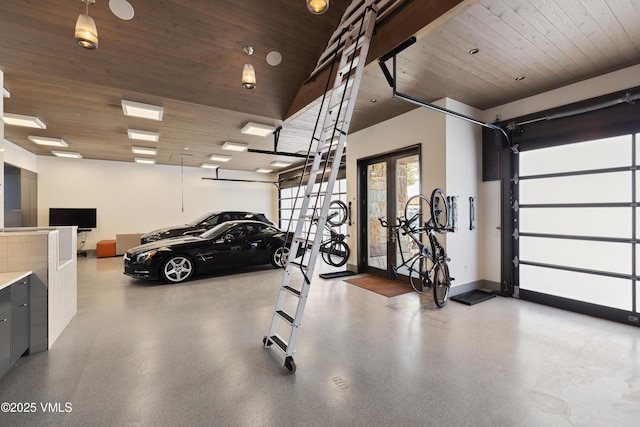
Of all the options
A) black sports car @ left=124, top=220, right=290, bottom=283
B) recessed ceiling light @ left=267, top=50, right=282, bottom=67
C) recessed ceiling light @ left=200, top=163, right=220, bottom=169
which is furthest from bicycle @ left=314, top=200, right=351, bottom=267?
recessed ceiling light @ left=200, top=163, right=220, bottom=169

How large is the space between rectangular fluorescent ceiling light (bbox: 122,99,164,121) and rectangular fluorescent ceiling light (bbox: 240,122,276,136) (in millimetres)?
1479

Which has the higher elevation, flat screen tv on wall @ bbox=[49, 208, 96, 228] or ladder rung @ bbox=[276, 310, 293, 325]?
flat screen tv on wall @ bbox=[49, 208, 96, 228]

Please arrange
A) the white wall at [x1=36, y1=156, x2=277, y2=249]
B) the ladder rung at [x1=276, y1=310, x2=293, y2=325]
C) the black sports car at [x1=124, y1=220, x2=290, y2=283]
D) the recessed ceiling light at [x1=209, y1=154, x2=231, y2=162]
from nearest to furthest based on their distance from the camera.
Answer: the ladder rung at [x1=276, y1=310, x2=293, y2=325] < the black sports car at [x1=124, y1=220, x2=290, y2=283] < the recessed ceiling light at [x1=209, y1=154, x2=231, y2=162] < the white wall at [x1=36, y1=156, x2=277, y2=249]

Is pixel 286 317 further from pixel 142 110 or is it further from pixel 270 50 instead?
pixel 142 110

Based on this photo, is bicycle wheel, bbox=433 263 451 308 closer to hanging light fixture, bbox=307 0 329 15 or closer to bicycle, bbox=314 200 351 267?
bicycle, bbox=314 200 351 267

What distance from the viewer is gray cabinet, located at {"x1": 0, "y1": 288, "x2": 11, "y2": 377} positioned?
2146mm

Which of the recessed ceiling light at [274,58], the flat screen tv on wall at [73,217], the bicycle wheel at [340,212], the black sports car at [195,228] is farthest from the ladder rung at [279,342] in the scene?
the flat screen tv on wall at [73,217]

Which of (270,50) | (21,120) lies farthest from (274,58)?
(21,120)

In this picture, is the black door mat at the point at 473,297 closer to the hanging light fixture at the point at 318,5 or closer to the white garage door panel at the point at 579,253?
the white garage door panel at the point at 579,253

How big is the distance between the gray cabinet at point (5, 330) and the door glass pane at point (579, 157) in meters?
6.32

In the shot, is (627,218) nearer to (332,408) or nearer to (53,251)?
(332,408)

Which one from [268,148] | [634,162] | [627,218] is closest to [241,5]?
[268,148]

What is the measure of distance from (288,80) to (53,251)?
151 inches

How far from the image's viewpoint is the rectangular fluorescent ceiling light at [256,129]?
17.6 feet
